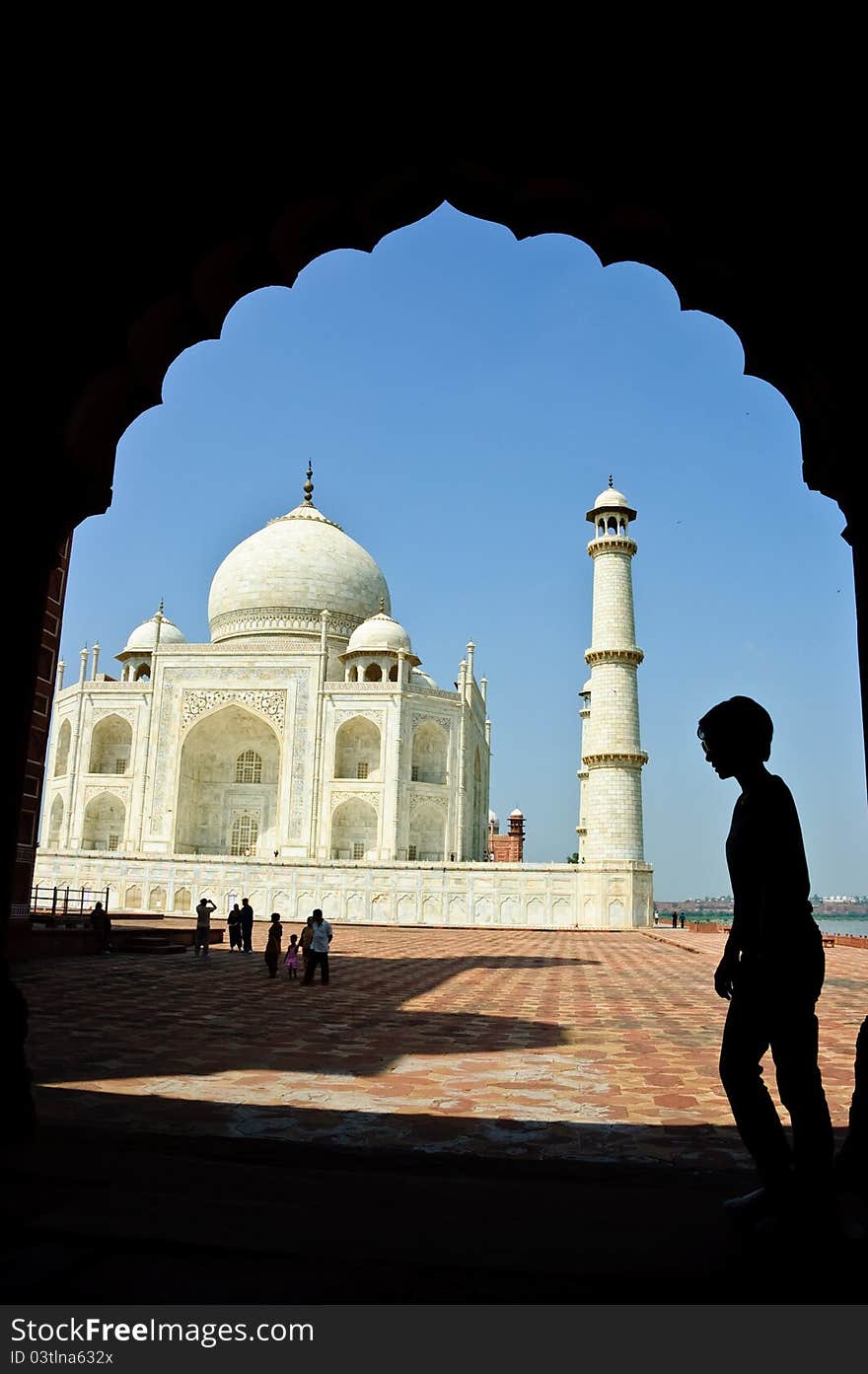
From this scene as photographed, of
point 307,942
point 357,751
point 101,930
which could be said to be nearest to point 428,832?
point 357,751

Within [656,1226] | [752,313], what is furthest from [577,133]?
[656,1226]

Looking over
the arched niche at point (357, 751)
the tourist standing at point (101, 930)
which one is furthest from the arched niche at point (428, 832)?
the tourist standing at point (101, 930)

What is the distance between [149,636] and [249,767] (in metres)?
8.33

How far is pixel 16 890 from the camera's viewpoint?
1295 cm

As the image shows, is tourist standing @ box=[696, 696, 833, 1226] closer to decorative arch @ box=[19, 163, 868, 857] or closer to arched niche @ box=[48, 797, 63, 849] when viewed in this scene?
decorative arch @ box=[19, 163, 868, 857]

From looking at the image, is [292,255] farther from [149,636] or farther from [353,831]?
[149,636]

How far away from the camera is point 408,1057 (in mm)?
6500

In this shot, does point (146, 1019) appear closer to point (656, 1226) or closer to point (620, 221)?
point (656, 1226)


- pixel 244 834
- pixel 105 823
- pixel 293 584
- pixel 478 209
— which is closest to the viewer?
pixel 478 209

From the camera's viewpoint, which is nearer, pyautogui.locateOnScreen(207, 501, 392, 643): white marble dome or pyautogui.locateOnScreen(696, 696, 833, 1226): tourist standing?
pyautogui.locateOnScreen(696, 696, 833, 1226): tourist standing

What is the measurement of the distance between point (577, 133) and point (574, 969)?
13.3 metres

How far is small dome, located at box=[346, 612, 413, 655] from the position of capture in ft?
123

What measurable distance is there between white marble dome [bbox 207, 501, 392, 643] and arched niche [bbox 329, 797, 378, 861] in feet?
29.3

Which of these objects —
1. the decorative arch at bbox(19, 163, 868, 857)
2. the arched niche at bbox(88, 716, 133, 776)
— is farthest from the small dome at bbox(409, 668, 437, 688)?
the decorative arch at bbox(19, 163, 868, 857)
